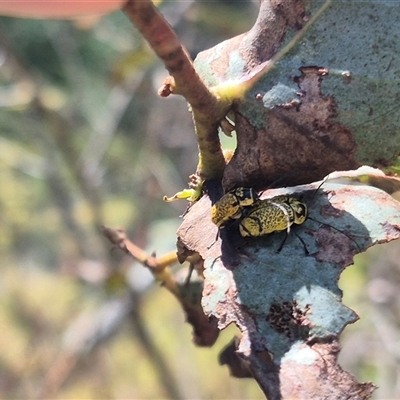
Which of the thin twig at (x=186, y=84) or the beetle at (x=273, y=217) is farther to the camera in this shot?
the beetle at (x=273, y=217)

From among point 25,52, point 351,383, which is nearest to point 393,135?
point 351,383

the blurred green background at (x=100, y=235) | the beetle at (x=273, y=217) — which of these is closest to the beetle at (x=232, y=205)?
the beetle at (x=273, y=217)

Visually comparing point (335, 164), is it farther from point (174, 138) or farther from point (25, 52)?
point (25, 52)

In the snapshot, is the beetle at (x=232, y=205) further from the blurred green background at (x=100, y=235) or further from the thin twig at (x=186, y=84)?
the blurred green background at (x=100, y=235)

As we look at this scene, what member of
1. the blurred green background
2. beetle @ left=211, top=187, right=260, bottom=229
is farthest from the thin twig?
the blurred green background

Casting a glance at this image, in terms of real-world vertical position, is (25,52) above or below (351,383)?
above

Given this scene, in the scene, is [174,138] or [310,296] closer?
[310,296]

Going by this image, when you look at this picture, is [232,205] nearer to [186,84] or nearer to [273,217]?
[273,217]

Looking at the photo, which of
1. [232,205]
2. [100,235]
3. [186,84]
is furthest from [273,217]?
[100,235]
